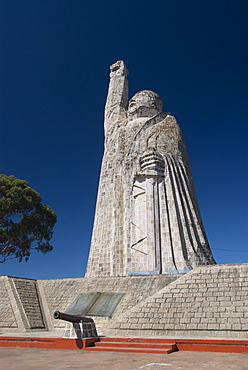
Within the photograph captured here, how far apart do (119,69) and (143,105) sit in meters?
3.87

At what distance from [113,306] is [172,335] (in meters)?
2.97

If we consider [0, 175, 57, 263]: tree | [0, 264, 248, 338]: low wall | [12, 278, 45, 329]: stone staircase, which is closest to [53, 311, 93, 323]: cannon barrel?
[0, 264, 248, 338]: low wall

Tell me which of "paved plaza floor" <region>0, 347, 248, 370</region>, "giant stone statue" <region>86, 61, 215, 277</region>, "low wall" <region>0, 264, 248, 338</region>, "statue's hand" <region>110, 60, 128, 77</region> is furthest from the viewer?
"statue's hand" <region>110, 60, 128, 77</region>

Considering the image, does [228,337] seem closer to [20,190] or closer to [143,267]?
[143,267]

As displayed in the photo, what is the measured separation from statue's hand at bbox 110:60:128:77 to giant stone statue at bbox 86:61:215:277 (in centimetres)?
272

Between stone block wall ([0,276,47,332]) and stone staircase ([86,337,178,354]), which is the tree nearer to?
stone block wall ([0,276,47,332])

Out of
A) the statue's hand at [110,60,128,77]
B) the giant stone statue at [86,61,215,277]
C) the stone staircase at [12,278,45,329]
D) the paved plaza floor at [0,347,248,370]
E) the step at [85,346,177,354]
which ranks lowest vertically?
the paved plaza floor at [0,347,248,370]

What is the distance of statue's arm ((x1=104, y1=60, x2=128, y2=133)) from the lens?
1886 centimetres

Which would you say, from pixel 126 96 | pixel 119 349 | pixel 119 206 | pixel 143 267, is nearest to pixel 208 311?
pixel 119 349

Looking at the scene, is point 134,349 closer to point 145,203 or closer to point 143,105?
point 145,203

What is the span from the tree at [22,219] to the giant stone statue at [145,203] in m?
4.64

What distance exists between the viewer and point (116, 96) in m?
19.5

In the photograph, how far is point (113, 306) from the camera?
428 inches

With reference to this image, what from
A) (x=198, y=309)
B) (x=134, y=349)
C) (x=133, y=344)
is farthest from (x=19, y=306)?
(x=198, y=309)
